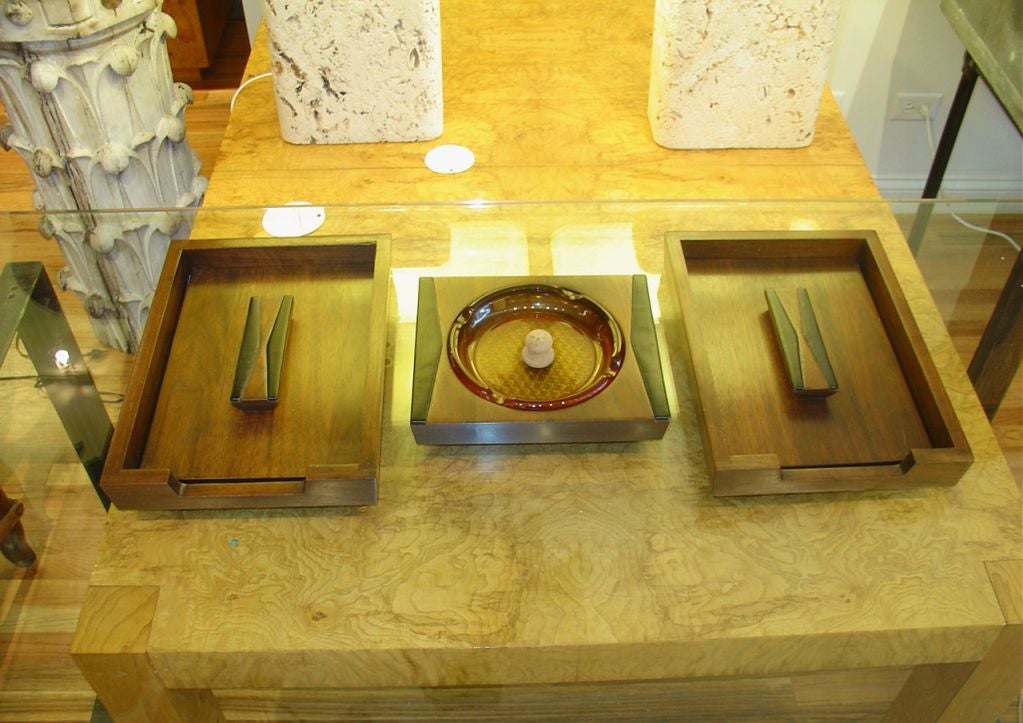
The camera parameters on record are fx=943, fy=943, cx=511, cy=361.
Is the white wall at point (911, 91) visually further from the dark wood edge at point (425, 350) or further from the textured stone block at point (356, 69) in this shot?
the dark wood edge at point (425, 350)

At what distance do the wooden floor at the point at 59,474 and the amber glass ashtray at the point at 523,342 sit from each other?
347 millimetres

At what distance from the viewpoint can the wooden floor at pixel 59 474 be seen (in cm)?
98

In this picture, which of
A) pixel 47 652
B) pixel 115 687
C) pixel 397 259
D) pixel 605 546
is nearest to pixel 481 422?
pixel 605 546

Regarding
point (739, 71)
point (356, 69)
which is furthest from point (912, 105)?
point (356, 69)

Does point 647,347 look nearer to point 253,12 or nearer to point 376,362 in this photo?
point 376,362

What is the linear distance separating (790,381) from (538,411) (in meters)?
0.25

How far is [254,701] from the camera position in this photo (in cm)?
106

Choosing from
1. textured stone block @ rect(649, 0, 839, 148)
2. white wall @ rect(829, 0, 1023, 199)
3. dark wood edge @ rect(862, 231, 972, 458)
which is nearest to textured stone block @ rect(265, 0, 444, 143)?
textured stone block @ rect(649, 0, 839, 148)

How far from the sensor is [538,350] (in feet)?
2.93

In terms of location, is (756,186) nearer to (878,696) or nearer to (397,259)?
(397,259)

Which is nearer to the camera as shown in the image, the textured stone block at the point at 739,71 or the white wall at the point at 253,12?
the textured stone block at the point at 739,71

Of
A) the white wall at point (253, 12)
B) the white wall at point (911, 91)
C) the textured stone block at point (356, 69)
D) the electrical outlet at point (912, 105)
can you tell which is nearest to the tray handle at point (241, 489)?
the textured stone block at point (356, 69)

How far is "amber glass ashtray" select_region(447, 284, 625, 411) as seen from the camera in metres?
0.89

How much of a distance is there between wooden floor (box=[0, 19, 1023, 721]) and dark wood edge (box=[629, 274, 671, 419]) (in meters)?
0.35
